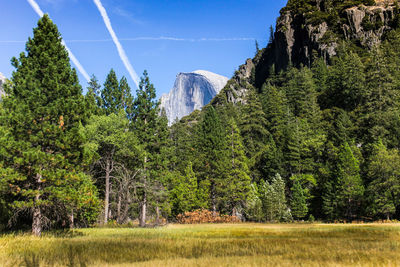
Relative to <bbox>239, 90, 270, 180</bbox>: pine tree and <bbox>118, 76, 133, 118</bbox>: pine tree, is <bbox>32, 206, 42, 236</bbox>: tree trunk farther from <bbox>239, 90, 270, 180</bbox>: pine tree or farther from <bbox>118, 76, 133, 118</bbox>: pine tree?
<bbox>239, 90, 270, 180</bbox>: pine tree

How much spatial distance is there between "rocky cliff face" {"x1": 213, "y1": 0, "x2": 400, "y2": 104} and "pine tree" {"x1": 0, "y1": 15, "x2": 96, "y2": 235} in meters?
90.5

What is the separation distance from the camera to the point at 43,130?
1614 cm

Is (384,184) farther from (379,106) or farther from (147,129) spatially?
(147,129)

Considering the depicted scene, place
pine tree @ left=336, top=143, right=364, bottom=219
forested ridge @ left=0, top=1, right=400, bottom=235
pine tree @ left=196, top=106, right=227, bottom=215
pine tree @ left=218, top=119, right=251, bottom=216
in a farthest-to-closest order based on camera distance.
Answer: pine tree @ left=196, top=106, right=227, bottom=215, pine tree @ left=218, top=119, right=251, bottom=216, pine tree @ left=336, top=143, right=364, bottom=219, forested ridge @ left=0, top=1, right=400, bottom=235

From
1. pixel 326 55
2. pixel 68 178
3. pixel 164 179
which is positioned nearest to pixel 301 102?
pixel 326 55

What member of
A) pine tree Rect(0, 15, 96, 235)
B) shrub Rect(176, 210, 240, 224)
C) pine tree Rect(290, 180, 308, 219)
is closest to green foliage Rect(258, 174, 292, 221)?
pine tree Rect(290, 180, 308, 219)

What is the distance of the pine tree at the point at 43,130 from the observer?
15828 millimetres

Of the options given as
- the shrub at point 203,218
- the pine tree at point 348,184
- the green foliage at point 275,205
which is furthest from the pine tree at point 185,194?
the pine tree at point 348,184

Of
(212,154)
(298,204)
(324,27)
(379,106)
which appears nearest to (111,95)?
(212,154)

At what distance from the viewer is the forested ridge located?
650 inches

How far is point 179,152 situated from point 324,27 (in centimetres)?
6963

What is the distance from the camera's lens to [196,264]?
700 cm

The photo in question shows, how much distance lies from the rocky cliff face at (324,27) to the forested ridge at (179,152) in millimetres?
8065

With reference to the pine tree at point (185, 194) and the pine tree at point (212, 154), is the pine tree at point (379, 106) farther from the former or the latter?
the pine tree at point (185, 194)
